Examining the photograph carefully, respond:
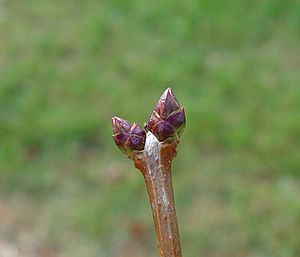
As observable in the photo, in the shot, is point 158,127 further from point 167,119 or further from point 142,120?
point 142,120

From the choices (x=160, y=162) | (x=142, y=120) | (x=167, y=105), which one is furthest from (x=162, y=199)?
(x=142, y=120)

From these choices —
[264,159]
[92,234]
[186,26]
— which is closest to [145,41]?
[186,26]

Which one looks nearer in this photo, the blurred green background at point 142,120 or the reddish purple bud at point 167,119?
the reddish purple bud at point 167,119

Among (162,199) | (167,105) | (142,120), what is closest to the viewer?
(162,199)

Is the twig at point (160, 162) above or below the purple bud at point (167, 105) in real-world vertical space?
below

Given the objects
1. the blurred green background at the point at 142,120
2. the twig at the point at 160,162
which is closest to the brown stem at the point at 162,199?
the twig at the point at 160,162

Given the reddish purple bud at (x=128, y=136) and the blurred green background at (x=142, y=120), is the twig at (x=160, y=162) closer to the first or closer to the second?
the reddish purple bud at (x=128, y=136)

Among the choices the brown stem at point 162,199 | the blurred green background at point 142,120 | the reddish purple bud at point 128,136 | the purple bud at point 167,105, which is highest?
the blurred green background at point 142,120
